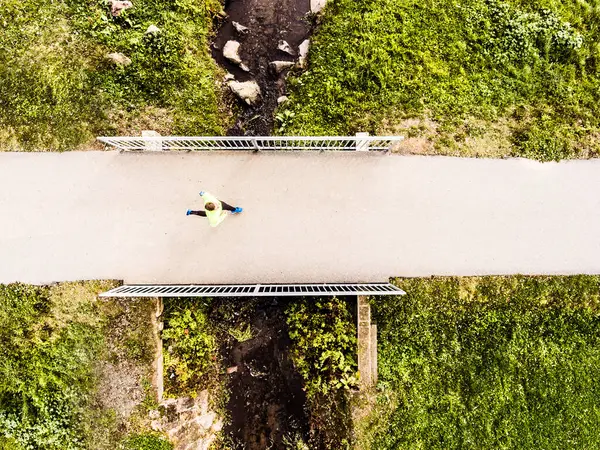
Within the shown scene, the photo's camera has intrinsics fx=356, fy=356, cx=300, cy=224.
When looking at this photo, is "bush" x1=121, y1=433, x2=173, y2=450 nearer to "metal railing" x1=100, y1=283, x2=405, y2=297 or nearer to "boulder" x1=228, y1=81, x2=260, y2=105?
"metal railing" x1=100, y1=283, x2=405, y2=297

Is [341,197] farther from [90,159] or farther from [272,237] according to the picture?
[90,159]

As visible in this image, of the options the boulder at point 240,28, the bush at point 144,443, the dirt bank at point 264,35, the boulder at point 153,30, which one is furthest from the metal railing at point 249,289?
the boulder at point 240,28

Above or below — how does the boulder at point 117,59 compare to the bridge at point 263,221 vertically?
above

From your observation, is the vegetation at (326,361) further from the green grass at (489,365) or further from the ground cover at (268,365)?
the green grass at (489,365)

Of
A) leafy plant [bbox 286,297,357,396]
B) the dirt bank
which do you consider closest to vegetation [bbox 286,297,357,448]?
leafy plant [bbox 286,297,357,396]

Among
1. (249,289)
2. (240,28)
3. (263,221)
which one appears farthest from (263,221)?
(240,28)

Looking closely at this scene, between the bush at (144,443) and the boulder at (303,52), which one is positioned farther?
the boulder at (303,52)

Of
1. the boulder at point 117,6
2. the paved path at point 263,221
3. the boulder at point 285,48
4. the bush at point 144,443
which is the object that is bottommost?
the bush at point 144,443

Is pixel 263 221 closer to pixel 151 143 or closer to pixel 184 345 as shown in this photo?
pixel 151 143
